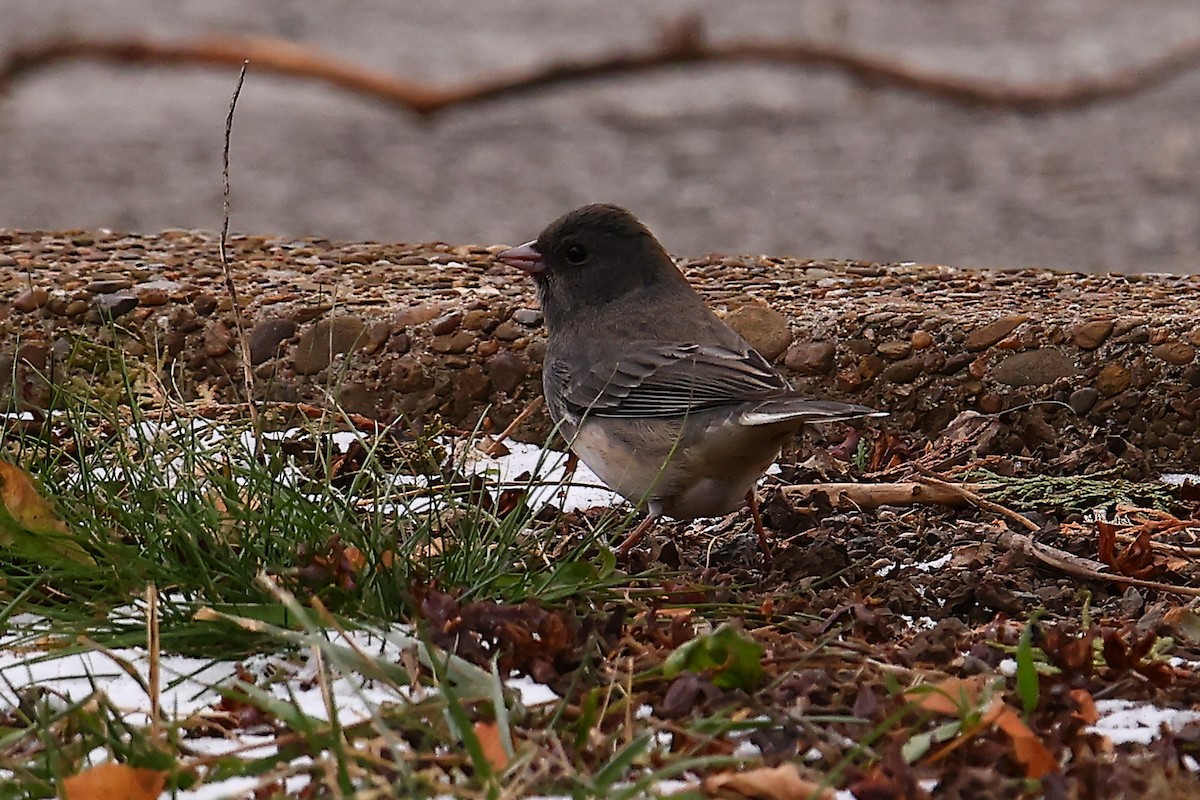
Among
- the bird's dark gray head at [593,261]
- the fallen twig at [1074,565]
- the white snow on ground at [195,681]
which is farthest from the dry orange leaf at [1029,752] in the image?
the bird's dark gray head at [593,261]

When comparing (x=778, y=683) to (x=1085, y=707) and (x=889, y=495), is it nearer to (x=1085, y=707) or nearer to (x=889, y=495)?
(x=1085, y=707)

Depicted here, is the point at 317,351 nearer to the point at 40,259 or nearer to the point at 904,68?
the point at 40,259

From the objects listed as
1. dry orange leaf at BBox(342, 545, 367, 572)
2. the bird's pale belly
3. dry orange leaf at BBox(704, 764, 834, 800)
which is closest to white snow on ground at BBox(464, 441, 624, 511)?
the bird's pale belly

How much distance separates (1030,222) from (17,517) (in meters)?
7.13

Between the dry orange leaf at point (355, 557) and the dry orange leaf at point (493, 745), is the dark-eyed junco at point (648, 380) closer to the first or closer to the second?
the dry orange leaf at point (355, 557)

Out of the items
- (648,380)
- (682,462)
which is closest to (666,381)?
(648,380)

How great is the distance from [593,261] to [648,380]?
54cm

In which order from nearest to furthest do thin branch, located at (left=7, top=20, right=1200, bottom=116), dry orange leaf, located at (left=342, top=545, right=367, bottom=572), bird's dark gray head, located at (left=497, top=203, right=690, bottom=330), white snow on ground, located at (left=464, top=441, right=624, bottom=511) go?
dry orange leaf, located at (left=342, top=545, right=367, bottom=572) → white snow on ground, located at (left=464, top=441, right=624, bottom=511) → bird's dark gray head, located at (left=497, top=203, right=690, bottom=330) → thin branch, located at (left=7, top=20, right=1200, bottom=116)

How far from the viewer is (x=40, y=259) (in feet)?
15.7

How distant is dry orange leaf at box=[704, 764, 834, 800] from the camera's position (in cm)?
201

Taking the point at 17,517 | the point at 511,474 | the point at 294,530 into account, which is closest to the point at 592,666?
the point at 294,530

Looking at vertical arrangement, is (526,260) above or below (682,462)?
above

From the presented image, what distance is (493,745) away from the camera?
7.00ft

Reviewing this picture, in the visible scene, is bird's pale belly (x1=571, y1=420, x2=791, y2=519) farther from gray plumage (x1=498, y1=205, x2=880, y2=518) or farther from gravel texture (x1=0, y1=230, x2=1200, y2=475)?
gravel texture (x1=0, y1=230, x2=1200, y2=475)
